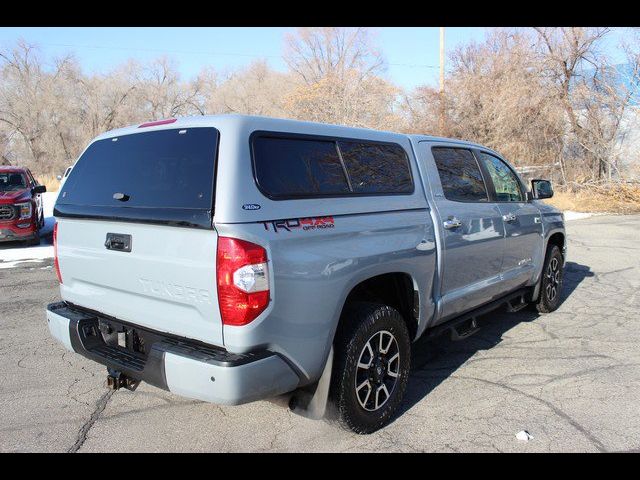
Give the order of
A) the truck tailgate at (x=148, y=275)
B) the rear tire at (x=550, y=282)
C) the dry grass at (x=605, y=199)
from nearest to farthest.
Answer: the truck tailgate at (x=148, y=275) < the rear tire at (x=550, y=282) < the dry grass at (x=605, y=199)

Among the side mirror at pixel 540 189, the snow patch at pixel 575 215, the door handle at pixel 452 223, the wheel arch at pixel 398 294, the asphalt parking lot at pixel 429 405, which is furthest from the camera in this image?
the snow patch at pixel 575 215

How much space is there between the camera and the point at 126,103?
135 feet

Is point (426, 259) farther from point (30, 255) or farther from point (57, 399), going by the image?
point (30, 255)

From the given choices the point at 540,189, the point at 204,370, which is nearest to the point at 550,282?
the point at 540,189

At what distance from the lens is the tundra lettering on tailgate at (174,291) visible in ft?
8.61

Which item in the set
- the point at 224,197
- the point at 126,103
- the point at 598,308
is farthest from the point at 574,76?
the point at 126,103

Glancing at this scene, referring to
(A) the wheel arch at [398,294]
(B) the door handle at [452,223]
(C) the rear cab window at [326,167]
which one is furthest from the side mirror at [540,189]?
(A) the wheel arch at [398,294]

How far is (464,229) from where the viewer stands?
13.4ft

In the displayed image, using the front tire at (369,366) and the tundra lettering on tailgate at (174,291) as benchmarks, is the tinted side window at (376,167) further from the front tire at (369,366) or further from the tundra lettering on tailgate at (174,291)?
the tundra lettering on tailgate at (174,291)

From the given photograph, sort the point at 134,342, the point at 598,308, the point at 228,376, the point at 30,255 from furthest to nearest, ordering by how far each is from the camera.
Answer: the point at 30,255, the point at 598,308, the point at 134,342, the point at 228,376

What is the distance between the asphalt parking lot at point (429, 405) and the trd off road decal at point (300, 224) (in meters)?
1.37

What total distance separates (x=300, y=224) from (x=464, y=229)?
1832 mm

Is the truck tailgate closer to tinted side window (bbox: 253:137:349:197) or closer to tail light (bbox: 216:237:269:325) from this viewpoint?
tail light (bbox: 216:237:269:325)

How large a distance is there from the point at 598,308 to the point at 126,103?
1641 inches
